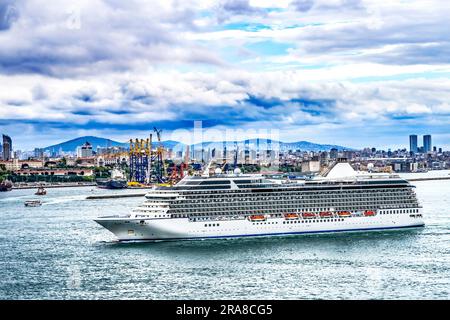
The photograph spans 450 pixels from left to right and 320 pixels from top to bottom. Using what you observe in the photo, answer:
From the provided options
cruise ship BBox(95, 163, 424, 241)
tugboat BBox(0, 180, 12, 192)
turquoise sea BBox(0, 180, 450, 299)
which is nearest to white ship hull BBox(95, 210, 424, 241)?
cruise ship BBox(95, 163, 424, 241)

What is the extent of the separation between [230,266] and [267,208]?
4.47 m

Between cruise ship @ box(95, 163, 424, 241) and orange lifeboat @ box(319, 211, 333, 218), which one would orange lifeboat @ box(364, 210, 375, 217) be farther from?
orange lifeboat @ box(319, 211, 333, 218)

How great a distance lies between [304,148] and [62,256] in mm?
32421

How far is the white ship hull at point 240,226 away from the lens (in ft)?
43.8

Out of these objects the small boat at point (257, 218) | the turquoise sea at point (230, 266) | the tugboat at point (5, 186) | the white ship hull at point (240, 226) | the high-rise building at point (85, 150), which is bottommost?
the turquoise sea at point (230, 266)

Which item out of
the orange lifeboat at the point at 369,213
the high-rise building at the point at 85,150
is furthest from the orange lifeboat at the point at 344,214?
the high-rise building at the point at 85,150

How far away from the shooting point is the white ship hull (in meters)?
13.4

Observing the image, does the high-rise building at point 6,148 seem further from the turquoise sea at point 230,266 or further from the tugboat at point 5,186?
the turquoise sea at point 230,266

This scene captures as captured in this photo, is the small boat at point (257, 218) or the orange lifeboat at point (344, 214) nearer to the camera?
the small boat at point (257, 218)

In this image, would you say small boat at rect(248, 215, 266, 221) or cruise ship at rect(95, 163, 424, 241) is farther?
small boat at rect(248, 215, 266, 221)

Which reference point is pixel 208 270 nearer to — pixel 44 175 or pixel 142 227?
pixel 142 227

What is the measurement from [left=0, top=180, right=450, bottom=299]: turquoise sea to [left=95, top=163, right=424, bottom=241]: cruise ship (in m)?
0.41

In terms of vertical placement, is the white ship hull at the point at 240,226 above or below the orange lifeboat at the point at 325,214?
below
